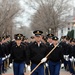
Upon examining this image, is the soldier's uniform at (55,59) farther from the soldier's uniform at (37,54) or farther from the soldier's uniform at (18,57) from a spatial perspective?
the soldier's uniform at (37,54)

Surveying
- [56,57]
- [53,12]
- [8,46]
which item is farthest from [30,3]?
[56,57]

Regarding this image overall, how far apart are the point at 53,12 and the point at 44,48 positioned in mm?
33760

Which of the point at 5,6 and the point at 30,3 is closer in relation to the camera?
the point at 5,6

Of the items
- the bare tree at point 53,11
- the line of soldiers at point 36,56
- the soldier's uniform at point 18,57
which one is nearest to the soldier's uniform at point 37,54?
the line of soldiers at point 36,56

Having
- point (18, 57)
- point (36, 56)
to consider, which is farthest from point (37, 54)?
point (18, 57)

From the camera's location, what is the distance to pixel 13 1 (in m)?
37.7

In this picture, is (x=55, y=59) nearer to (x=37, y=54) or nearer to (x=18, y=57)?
(x=18, y=57)

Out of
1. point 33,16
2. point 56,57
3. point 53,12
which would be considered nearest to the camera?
point 56,57

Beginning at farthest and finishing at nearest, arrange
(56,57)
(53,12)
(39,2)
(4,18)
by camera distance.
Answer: (39,2)
(53,12)
(4,18)
(56,57)

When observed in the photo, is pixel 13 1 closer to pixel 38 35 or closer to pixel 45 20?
pixel 45 20

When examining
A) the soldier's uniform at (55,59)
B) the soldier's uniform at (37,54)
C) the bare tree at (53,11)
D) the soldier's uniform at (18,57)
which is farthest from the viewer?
the bare tree at (53,11)

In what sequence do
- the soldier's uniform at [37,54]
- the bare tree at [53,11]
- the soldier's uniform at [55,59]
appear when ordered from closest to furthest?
the soldier's uniform at [37,54] → the soldier's uniform at [55,59] → the bare tree at [53,11]

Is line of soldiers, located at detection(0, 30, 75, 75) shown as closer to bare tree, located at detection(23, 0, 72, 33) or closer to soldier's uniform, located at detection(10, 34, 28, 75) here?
soldier's uniform, located at detection(10, 34, 28, 75)

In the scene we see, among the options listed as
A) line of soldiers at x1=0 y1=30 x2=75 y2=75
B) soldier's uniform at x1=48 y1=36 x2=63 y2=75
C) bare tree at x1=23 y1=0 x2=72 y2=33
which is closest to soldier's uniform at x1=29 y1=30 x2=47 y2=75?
line of soldiers at x1=0 y1=30 x2=75 y2=75
